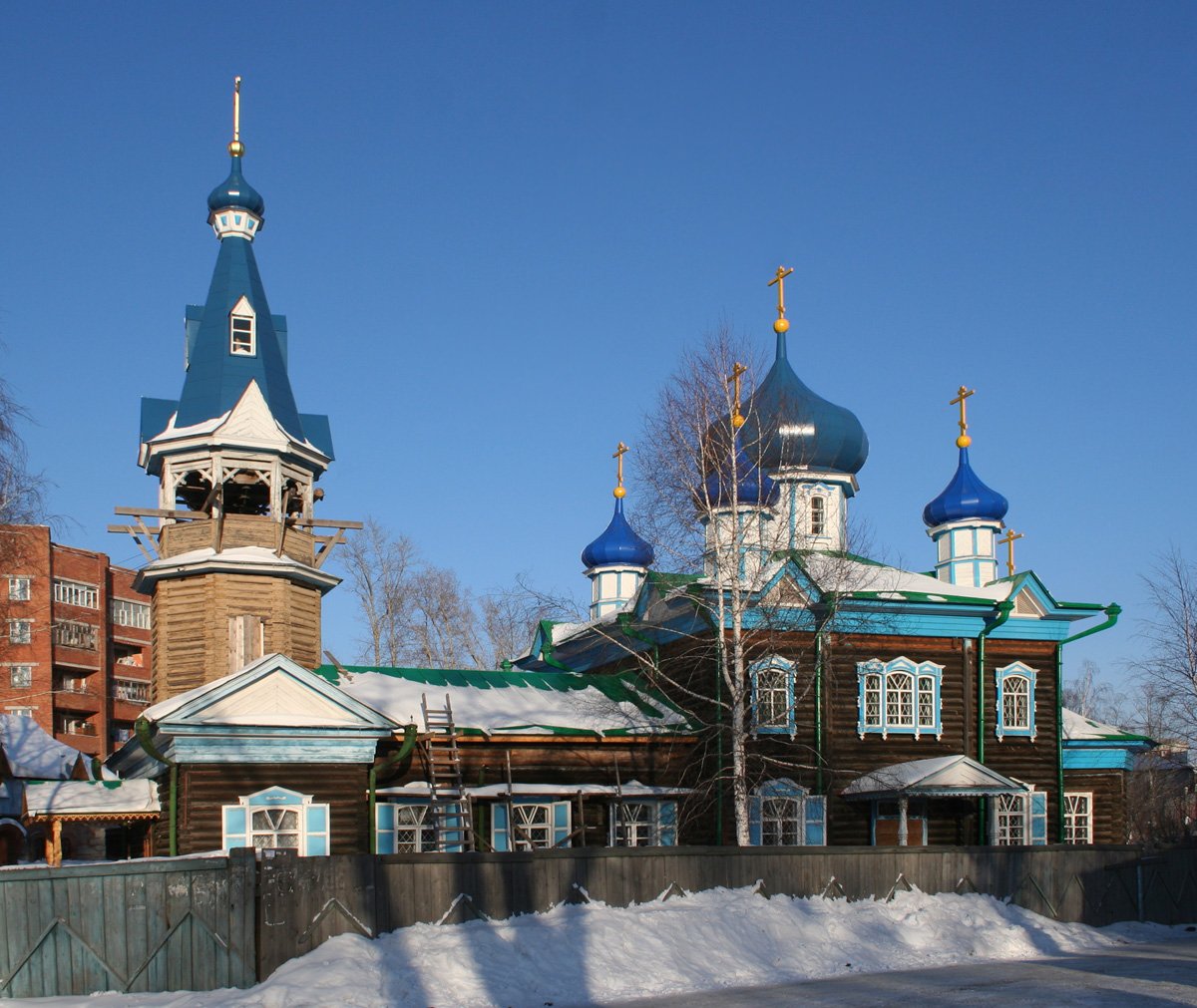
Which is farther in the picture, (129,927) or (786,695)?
(786,695)

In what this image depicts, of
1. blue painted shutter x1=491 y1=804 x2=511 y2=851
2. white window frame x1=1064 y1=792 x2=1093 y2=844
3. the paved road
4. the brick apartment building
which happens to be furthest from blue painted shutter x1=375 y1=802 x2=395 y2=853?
the brick apartment building

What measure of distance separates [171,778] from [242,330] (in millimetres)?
9473

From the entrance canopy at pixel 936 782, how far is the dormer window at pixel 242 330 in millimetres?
13485

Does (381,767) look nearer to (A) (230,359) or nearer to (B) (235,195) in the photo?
(A) (230,359)

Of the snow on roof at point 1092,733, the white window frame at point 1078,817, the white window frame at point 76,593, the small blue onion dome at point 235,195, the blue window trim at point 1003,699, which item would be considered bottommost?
the white window frame at point 1078,817

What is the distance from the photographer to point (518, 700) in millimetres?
25922

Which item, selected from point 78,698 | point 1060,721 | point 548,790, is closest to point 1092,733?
point 1060,721

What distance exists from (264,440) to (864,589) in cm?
1087

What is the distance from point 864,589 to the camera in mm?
26062

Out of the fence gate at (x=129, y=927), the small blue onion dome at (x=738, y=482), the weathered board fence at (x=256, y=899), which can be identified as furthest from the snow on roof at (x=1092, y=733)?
the fence gate at (x=129, y=927)

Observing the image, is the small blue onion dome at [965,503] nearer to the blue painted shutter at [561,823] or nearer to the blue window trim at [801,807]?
the blue window trim at [801,807]

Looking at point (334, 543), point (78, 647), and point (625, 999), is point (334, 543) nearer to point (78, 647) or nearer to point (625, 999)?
point (625, 999)

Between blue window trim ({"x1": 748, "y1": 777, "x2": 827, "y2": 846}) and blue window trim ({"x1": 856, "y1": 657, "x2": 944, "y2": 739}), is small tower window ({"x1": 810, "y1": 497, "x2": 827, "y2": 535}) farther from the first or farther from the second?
blue window trim ({"x1": 748, "y1": 777, "x2": 827, "y2": 846})

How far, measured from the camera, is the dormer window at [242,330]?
27.5m
